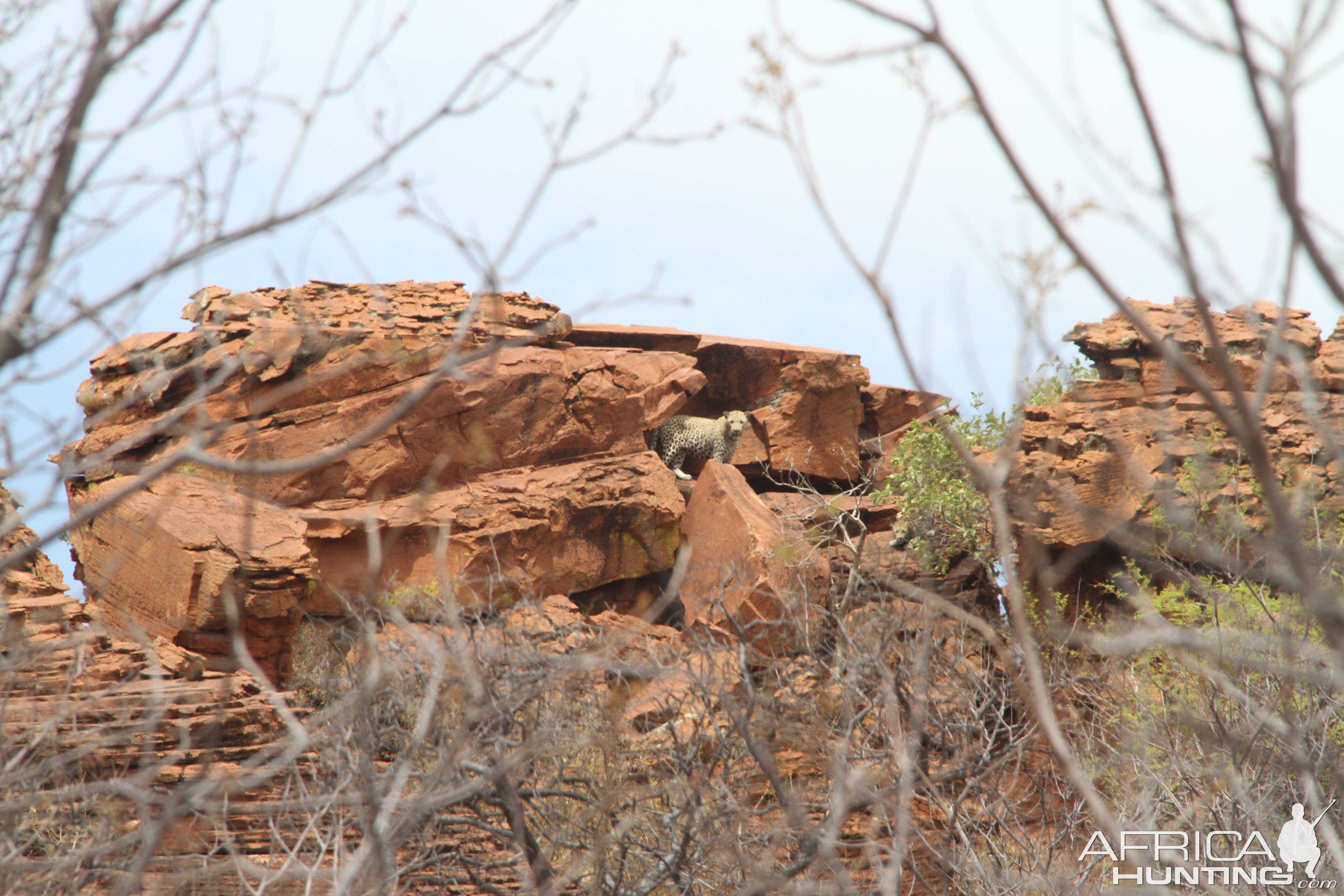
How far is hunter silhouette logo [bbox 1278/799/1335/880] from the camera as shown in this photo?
219 inches

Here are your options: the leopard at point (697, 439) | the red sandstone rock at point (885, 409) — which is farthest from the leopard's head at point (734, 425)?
the red sandstone rock at point (885, 409)

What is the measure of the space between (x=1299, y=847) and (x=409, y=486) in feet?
32.3

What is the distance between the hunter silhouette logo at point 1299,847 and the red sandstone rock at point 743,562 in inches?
170

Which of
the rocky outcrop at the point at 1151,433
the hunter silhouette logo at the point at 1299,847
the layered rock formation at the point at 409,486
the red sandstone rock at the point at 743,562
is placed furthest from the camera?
the red sandstone rock at the point at 743,562

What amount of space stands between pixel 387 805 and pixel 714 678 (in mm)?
4441

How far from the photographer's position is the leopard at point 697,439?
15070 millimetres

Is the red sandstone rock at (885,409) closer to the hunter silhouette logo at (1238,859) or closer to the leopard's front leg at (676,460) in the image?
the leopard's front leg at (676,460)

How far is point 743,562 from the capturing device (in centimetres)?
1176

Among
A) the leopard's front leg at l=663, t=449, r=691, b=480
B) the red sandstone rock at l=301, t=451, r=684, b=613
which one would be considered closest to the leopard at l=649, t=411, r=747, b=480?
the leopard's front leg at l=663, t=449, r=691, b=480

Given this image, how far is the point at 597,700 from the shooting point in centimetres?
765

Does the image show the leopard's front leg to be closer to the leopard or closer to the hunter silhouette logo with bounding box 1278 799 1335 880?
the leopard

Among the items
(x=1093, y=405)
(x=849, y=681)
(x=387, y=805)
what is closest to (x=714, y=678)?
(x=849, y=681)

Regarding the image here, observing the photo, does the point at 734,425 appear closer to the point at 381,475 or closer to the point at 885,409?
the point at 885,409

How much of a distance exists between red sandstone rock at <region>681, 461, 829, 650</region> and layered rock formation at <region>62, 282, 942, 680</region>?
0.05m
